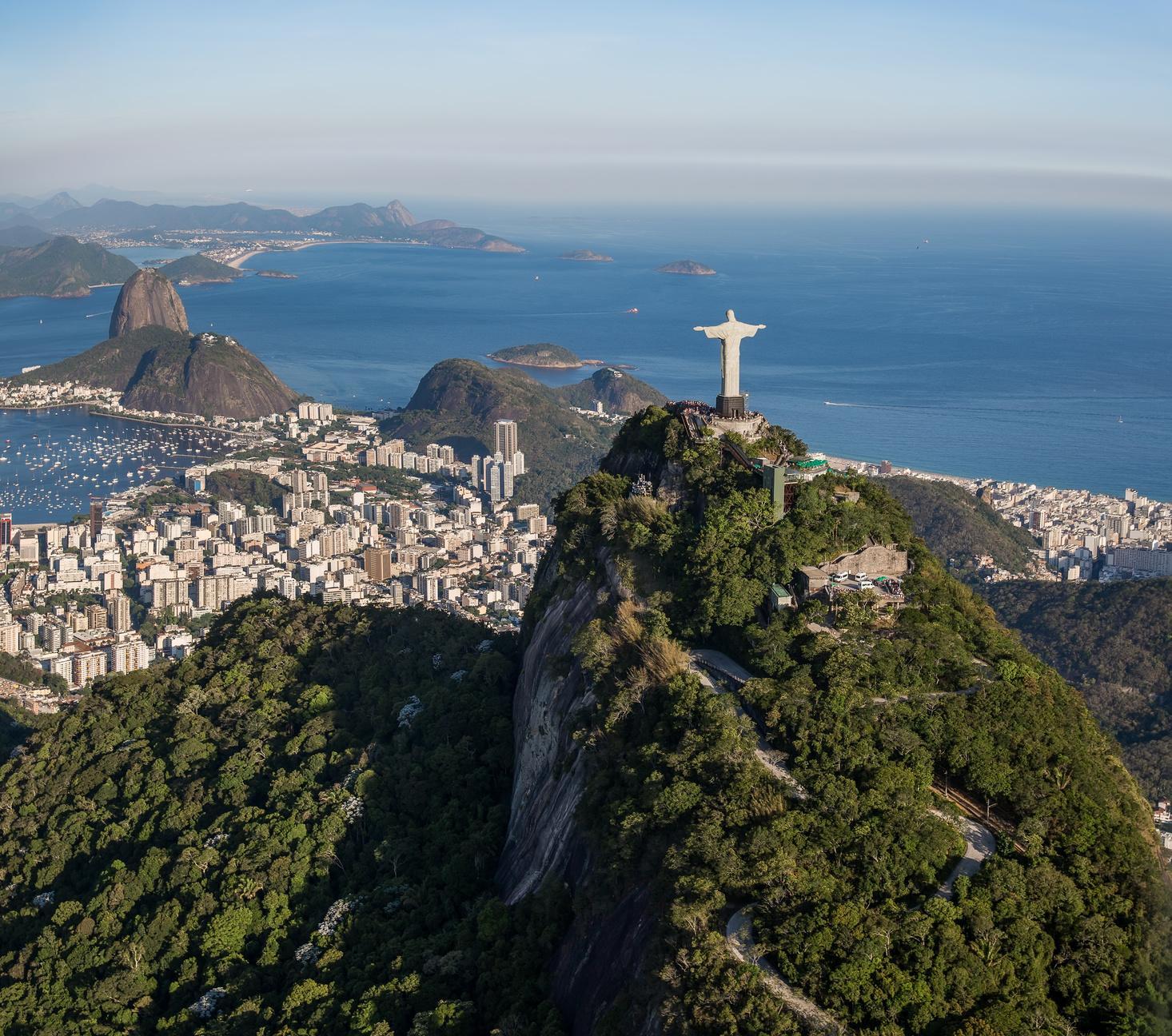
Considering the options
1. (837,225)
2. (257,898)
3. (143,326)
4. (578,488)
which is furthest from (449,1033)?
(837,225)

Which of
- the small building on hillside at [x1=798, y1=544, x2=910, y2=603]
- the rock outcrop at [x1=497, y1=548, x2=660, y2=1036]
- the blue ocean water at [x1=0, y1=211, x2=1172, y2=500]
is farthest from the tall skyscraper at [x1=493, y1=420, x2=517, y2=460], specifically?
the small building on hillside at [x1=798, y1=544, x2=910, y2=603]

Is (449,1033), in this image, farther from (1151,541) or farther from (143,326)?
(143,326)

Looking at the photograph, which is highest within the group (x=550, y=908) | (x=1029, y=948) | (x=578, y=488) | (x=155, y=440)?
(x=578, y=488)

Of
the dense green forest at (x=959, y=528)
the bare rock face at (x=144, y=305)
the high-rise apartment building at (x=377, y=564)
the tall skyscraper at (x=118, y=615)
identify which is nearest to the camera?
the tall skyscraper at (x=118, y=615)

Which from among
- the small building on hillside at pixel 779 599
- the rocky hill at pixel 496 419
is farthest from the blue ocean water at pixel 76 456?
the small building on hillside at pixel 779 599

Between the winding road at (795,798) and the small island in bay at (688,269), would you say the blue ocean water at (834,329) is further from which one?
the winding road at (795,798)

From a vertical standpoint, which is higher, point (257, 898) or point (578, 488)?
point (578, 488)

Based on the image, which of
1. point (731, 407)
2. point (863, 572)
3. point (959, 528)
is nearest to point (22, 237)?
point (959, 528)

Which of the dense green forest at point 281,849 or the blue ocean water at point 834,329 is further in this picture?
the blue ocean water at point 834,329
